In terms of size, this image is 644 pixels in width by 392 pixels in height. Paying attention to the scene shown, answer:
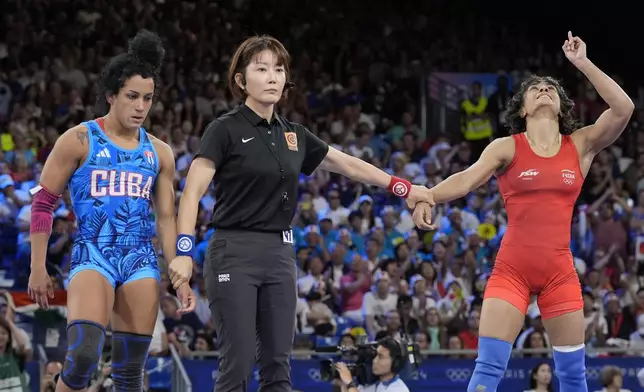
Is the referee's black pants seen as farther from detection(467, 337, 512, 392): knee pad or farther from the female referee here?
detection(467, 337, 512, 392): knee pad

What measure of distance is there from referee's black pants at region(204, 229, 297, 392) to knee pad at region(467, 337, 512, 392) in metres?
1.18

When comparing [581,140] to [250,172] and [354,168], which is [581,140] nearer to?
[354,168]

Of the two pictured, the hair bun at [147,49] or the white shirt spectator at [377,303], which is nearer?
the hair bun at [147,49]

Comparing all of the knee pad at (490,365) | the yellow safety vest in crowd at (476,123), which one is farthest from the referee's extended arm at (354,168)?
the yellow safety vest in crowd at (476,123)

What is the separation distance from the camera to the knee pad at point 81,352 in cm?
520

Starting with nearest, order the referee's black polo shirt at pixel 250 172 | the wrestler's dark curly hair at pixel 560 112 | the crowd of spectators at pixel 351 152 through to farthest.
→ the referee's black polo shirt at pixel 250 172
the wrestler's dark curly hair at pixel 560 112
the crowd of spectators at pixel 351 152

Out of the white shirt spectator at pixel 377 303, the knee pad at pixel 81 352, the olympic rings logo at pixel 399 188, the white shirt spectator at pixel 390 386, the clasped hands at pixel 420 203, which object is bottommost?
the white shirt spectator at pixel 390 386

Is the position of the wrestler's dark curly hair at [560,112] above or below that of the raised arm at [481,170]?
above

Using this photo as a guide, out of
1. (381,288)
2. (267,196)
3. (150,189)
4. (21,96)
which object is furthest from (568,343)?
(21,96)

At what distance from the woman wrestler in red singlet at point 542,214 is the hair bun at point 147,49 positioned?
63.9 inches

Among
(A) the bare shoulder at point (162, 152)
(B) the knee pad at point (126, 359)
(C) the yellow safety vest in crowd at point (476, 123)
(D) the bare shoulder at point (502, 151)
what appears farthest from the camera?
(C) the yellow safety vest in crowd at point (476, 123)

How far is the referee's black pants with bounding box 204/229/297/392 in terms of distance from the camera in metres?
5.11

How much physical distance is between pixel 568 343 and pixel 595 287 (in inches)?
258

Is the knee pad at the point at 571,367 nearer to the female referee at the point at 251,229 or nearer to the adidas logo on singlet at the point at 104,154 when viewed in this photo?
the female referee at the point at 251,229
